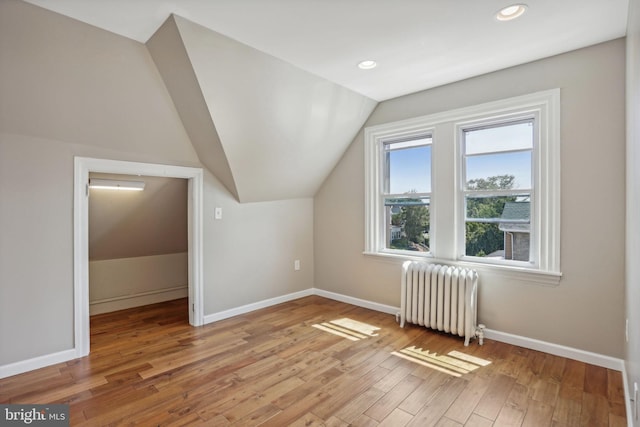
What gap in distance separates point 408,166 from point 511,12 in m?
1.85

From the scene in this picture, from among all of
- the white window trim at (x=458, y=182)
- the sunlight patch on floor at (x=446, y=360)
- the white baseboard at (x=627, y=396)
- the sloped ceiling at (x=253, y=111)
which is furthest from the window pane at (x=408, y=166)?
the white baseboard at (x=627, y=396)

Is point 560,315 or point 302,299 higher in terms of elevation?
point 560,315

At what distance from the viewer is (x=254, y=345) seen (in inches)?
117

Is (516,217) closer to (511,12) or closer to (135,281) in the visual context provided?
(511,12)

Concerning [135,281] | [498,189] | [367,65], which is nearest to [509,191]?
[498,189]

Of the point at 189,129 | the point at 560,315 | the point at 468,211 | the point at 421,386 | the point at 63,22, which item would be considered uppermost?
the point at 63,22

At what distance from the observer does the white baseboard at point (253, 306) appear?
359 cm

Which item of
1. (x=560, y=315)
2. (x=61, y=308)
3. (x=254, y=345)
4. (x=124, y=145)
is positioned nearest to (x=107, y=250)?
(x=61, y=308)

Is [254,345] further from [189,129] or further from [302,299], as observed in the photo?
[189,129]

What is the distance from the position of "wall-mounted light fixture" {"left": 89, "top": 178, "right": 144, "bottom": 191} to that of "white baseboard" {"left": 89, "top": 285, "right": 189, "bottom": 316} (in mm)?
1538

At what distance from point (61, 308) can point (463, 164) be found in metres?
3.86

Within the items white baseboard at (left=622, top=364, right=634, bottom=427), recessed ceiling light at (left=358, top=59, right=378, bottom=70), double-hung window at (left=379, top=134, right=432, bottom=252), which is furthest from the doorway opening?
white baseboard at (left=622, top=364, right=634, bottom=427)

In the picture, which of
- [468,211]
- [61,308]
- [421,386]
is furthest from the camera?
[468,211]

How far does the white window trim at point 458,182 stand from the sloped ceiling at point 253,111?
1.85 feet
